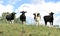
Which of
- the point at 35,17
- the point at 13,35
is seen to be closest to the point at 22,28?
the point at 13,35

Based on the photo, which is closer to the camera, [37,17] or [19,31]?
[19,31]

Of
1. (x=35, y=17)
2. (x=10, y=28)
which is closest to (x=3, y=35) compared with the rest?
(x=10, y=28)

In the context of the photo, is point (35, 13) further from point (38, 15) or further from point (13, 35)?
point (13, 35)

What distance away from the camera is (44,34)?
75.7 feet

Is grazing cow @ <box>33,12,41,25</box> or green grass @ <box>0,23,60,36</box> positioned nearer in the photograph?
green grass @ <box>0,23,60,36</box>

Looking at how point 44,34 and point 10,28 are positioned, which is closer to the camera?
point 44,34

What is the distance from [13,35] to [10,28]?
2473mm

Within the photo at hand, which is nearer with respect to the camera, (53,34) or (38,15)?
(53,34)

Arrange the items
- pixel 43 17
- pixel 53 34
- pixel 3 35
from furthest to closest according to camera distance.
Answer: pixel 43 17 → pixel 53 34 → pixel 3 35

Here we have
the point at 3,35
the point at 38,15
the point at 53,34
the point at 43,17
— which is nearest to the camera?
the point at 3,35

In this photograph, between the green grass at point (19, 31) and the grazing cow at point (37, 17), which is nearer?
the green grass at point (19, 31)

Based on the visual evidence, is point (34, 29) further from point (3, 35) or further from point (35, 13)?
point (35, 13)

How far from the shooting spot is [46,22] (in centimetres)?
3519

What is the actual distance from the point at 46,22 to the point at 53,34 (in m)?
11.1
